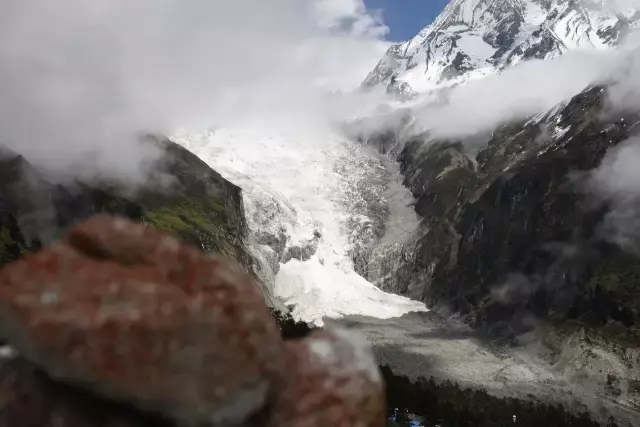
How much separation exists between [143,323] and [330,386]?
1898 millimetres

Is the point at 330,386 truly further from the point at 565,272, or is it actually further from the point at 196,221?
the point at 565,272

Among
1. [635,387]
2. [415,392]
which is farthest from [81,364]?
[635,387]

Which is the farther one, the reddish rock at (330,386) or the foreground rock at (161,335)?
the reddish rock at (330,386)

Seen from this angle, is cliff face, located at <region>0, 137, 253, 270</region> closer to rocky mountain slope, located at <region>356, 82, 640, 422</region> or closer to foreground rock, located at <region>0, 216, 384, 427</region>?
rocky mountain slope, located at <region>356, 82, 640, 422</region>

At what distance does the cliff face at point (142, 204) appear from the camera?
371ft

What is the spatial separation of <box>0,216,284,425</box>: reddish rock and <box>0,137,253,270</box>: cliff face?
86477 millimetres

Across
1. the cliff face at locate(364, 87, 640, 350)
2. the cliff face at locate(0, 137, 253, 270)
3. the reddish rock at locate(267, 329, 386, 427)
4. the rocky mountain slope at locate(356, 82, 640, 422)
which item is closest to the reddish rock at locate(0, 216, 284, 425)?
the reddish rock at locate(267, 329, 386, 427)

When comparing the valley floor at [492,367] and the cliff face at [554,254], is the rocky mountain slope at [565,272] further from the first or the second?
the valley floor at [492,367]

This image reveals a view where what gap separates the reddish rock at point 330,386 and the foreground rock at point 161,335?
0.01 metres

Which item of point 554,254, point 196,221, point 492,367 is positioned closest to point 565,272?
point 554,254

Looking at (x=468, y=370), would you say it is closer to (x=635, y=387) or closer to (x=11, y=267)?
(x=635, y=387)

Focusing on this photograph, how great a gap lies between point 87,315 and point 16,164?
421 ft

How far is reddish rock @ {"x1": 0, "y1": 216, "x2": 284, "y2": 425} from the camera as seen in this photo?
4859 millimetres

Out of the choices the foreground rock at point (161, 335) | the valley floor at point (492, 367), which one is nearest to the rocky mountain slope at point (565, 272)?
the valley floor at point (492, 367)
